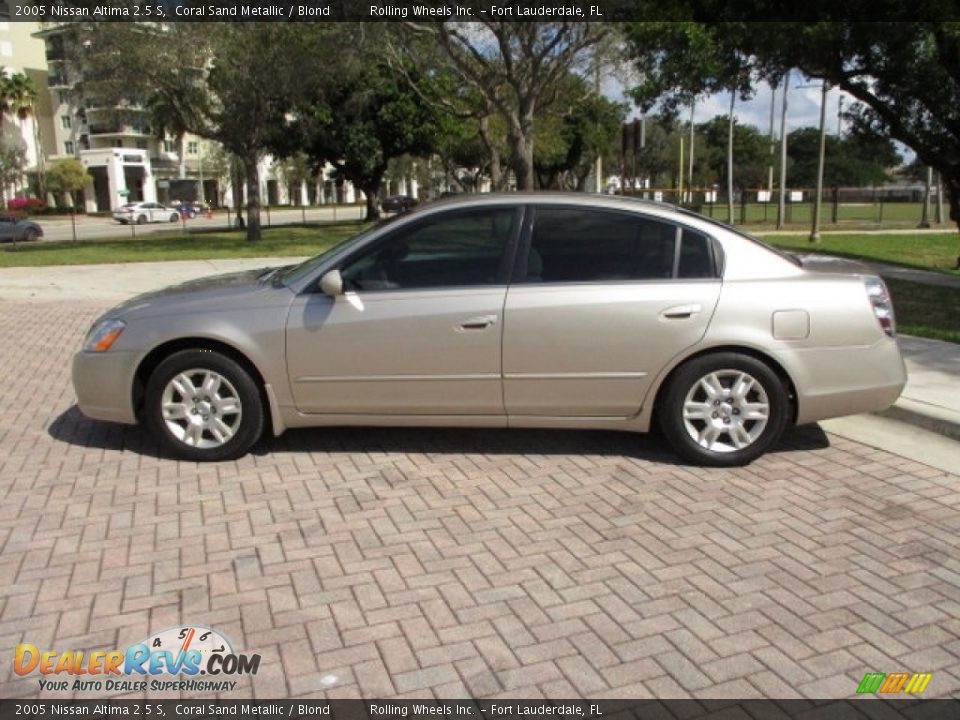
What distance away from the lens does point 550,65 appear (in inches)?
877

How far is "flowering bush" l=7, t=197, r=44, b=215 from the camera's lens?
65.9m

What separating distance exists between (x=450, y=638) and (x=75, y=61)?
82.2 ft

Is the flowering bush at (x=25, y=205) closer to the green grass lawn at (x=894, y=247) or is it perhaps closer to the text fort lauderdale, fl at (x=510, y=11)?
the text fort lauderdale, fl at (x=510, y=11)

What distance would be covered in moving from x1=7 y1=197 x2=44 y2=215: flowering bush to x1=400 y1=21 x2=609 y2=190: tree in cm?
5386

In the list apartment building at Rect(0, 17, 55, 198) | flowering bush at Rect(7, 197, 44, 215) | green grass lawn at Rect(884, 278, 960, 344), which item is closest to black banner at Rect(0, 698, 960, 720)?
green grass lawn at Rect(884, 278, 960, 344)

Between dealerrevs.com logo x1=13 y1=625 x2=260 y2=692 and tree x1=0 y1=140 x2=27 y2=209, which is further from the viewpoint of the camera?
tree x1=0 y1=140 x2=27 y2=209

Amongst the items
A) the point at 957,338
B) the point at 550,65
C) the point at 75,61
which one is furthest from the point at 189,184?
the point at 957,338

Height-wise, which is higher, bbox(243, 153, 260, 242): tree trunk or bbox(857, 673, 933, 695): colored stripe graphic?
bbox(243, 153, 260, 242): tree trunk

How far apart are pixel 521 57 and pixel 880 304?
18.9 m

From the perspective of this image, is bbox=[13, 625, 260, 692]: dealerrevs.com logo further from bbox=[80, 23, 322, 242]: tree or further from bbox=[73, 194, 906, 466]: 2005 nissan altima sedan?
→ bbox=[80, 23, 322, 242]: tree

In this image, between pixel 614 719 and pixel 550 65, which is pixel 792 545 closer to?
pixel 614 719

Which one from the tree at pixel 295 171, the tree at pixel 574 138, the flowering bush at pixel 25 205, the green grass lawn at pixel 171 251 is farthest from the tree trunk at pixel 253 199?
the flowering bush at pixel 25 205

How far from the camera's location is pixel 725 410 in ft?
16.2

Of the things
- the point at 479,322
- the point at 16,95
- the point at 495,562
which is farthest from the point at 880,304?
the point at 16,95
